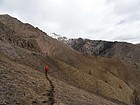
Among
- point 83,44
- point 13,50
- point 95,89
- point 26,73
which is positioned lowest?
point 95,89

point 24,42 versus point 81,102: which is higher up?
point 24,42

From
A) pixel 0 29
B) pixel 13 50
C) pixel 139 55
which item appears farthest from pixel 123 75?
pixel 139 55

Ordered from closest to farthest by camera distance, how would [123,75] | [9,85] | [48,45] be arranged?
[9,85] < [48,45] < [123,75]

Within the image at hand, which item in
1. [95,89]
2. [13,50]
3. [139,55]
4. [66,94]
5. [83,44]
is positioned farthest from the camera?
[83,44]

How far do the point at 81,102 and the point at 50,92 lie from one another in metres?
2.94

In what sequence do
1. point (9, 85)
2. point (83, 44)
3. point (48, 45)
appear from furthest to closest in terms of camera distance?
point (83, 44) < point (48, 45) < point (9, 85)

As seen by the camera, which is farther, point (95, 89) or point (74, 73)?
point (74, 73)

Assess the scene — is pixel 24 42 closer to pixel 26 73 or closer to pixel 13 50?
pixel 13 50

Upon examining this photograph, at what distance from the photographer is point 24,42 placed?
43.6m

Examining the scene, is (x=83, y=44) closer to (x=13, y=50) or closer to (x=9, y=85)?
(x=13, y=50)

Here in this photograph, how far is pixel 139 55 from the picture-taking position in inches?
6176

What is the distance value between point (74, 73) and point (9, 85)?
21.2m

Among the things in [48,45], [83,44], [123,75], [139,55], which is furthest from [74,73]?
[83,44]

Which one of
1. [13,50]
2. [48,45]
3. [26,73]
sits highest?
[48,45]
